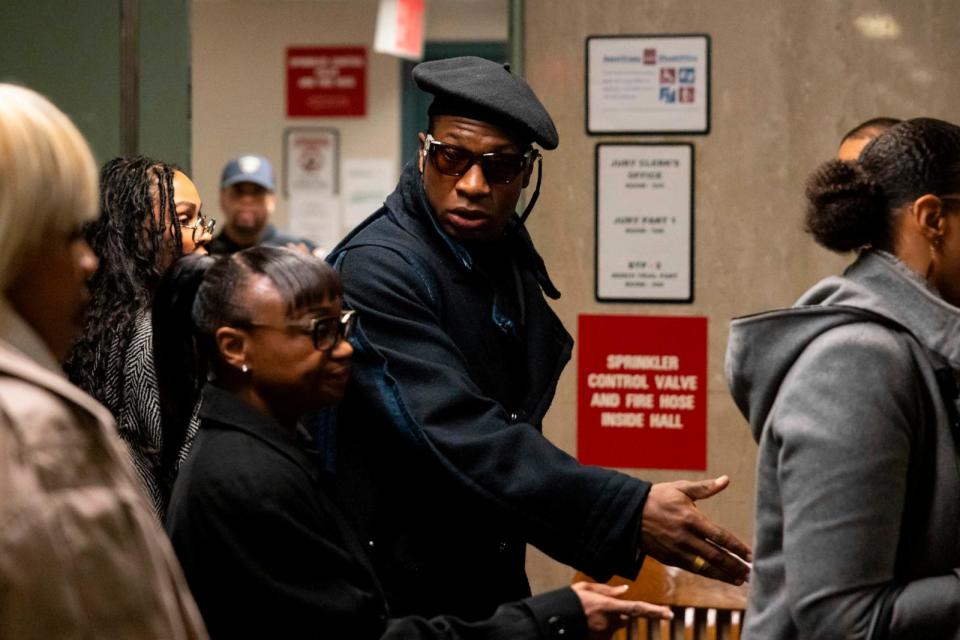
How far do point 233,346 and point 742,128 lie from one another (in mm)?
2797

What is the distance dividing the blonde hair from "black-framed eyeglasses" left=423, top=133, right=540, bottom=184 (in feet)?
4.26

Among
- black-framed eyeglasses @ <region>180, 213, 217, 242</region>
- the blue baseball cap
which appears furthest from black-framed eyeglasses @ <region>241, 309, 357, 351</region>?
the blue baseball cap

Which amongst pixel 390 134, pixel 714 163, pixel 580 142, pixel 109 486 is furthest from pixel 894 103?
pixel 390 134

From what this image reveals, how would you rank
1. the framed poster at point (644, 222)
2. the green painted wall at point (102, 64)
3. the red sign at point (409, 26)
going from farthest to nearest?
the red sign at point (409, 26), the green painted wall at point (102, 64), the framed poster at point (644, 222)

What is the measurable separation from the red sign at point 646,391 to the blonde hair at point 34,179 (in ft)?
11.1

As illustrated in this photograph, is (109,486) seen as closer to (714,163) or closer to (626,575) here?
(626,575)

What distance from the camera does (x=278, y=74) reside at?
11.0 meters

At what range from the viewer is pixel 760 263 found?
4613 mm

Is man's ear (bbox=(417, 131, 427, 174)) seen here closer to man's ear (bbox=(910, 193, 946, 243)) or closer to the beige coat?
man's ear (bbox=(910, 193, 946, 243))

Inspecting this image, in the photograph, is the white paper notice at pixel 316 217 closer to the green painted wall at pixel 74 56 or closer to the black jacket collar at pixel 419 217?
the green painted wall at pixel 74 56

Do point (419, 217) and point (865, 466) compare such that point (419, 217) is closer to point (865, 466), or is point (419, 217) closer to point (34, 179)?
point (865, 466)

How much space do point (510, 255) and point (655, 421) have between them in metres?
1.97

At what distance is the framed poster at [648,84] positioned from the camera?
181 inches

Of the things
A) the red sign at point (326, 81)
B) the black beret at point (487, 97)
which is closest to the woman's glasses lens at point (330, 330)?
the black beret at point (487, 97)
